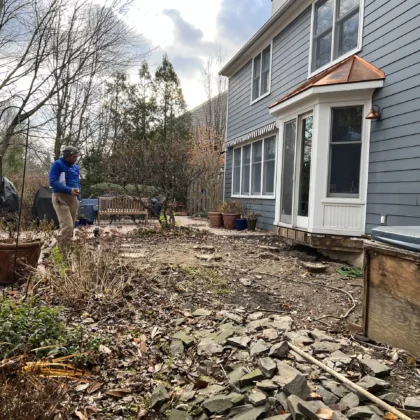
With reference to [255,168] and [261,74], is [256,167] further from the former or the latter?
[261,74]

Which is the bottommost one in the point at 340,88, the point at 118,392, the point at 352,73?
the point at 118,392

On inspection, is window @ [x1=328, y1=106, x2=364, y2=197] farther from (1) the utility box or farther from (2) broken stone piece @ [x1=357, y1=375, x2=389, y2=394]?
(2) broken stone piece @ [x1=357, y1=375, x2=389, y2=394]

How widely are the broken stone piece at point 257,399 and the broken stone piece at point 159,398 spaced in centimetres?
46

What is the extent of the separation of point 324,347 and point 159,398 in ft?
3.96

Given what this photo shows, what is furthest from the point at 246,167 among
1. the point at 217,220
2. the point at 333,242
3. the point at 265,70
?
the point at 333,242

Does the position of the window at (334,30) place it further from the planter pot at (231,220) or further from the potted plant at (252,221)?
the planter pot at (231,220)

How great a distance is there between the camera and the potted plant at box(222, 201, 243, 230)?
10.1 m

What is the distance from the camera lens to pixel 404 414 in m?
1.81

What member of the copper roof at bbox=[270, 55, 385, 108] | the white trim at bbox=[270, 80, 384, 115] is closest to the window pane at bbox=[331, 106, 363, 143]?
the white trim at bbox=[270, 80, 384, 115]

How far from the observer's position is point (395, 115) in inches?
204

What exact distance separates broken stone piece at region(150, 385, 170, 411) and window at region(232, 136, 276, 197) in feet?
24.1

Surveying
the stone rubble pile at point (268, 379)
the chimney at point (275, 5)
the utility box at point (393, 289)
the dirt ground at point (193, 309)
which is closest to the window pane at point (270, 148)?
the dirt ground at point (193, 309)

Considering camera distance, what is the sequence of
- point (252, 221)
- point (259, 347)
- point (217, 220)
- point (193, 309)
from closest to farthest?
1. point (259, 347)
2. point (193, 309)
3. point (252, 221)
4. point (217, 220)

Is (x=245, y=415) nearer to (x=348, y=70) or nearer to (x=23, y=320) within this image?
(x=23, y=320)
